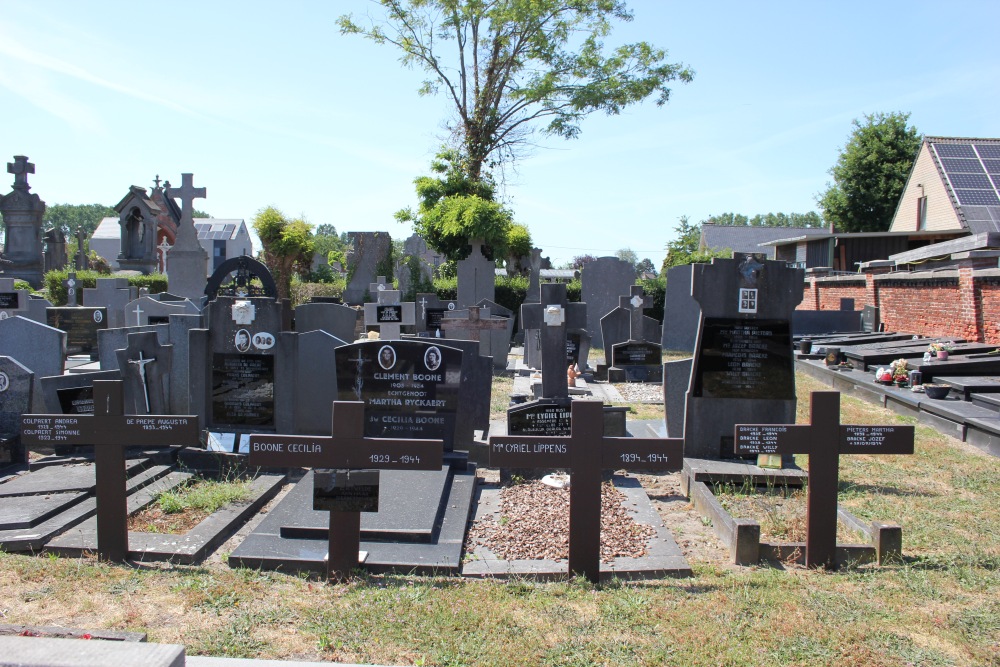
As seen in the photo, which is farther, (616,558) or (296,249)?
(296,249)

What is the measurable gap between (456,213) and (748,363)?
51.5ft

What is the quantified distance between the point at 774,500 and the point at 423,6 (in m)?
24.9

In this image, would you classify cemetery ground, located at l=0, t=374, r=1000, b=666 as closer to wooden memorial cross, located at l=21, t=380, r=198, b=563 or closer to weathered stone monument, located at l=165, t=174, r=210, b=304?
wooden memorial cross, located at l=21, t=380, r=198, b=563

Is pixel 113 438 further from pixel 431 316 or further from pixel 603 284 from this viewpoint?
pixel 603 284

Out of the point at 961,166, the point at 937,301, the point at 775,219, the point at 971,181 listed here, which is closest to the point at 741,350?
the point at 937,301

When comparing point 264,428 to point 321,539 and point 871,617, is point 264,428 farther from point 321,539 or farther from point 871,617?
point 871,617

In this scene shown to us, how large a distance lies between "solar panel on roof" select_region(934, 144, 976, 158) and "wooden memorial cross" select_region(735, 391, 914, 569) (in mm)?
28297

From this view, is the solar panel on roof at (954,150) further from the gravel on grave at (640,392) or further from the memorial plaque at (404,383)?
the memorial plaque at (404,383)

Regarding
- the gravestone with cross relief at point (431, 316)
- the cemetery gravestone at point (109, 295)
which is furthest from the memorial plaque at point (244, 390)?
the cemetery gravestone at point (109, 295)

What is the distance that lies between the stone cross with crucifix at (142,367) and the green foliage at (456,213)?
14022 millimetres

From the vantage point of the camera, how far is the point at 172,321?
7918 millimetres

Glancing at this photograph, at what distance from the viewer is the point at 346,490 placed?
398cm

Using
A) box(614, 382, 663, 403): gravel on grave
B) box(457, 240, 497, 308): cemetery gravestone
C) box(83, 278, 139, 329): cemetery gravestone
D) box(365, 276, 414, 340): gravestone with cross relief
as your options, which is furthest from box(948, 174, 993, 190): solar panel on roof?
box(83, 278, 139, 329): cemetery gravestone

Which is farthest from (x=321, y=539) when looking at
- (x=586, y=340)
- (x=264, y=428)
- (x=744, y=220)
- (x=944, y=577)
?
(x=744, y=220)
